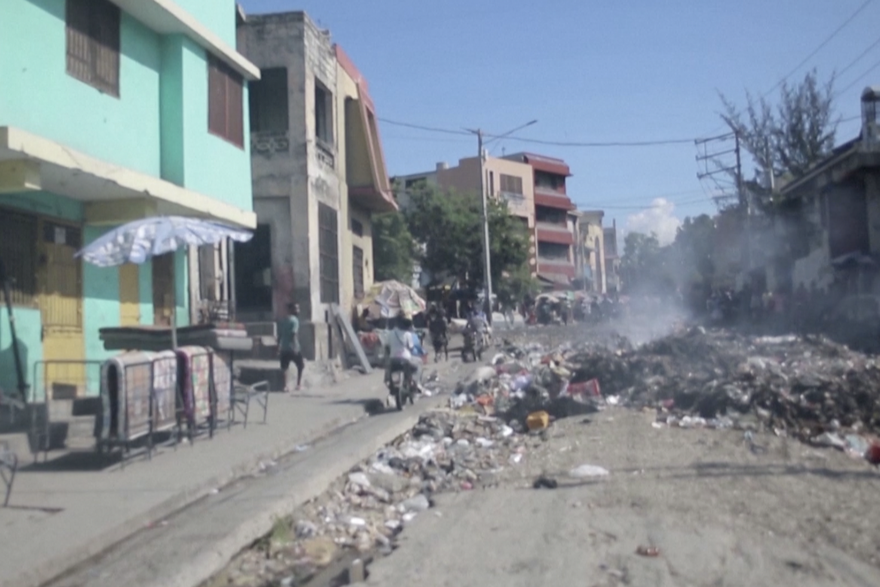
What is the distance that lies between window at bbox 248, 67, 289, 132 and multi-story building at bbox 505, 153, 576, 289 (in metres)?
50.6

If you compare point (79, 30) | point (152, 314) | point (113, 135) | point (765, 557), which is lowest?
point (765, 557)

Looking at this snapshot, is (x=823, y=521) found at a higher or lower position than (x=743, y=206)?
lower

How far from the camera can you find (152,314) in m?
15.8

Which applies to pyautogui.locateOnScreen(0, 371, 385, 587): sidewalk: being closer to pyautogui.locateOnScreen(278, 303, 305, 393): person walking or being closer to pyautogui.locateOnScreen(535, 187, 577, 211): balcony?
pyautogui.locateOnScreen(278, 303, 305, 393): person walking

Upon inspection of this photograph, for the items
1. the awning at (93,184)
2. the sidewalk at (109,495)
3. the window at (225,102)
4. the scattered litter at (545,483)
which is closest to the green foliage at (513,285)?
the window at (225,102)

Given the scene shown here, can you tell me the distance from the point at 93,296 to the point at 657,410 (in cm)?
864

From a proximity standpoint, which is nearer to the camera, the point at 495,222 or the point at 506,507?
the point at 506,507

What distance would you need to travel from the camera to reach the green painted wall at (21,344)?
11.7 meters

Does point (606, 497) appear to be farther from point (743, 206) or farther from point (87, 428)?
point (743, 206)

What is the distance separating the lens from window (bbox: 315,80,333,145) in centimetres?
2505

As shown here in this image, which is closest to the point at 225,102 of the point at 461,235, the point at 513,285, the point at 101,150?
the point at 101,150

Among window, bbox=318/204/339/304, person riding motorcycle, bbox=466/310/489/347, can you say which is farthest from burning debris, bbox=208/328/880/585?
person riding motorcycle, bbox=466/310/489/347

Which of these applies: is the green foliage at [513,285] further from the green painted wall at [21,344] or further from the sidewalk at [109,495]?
the green painted wall at [21,344]

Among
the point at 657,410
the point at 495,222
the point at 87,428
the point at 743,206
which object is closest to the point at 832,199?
the point at 743,206
